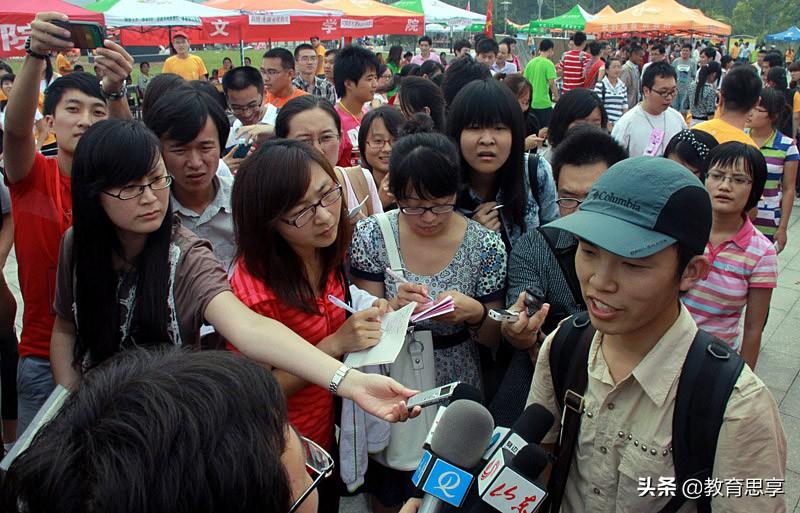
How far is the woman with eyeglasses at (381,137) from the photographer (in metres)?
3.55

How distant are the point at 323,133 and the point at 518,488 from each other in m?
2.23

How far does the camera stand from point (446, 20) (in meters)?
19.5

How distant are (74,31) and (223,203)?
0.92 meters

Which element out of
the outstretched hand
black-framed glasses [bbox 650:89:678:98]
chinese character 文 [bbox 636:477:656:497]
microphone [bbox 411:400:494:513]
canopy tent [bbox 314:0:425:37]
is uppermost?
canopy tent [bbox 314:0:425:37]

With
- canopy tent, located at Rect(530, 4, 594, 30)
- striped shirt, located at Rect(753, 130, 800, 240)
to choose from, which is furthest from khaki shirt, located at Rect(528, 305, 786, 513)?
canopy tent, located at Rect(530, 4, 594, 30)

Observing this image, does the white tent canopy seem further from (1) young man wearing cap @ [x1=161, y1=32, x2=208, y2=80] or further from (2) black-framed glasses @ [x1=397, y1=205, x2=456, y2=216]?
(2) black-framed glasses @ [x1=397, y1=205, x2=456, y2=216]

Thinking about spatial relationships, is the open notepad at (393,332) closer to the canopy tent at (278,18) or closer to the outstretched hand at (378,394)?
the outstretched hand at (378,394)

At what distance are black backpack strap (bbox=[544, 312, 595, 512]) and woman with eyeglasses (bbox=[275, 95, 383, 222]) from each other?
5.04 ft

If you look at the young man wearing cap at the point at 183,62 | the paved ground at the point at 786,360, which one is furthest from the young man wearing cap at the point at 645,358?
the young man wearing cap at the point at 183,62

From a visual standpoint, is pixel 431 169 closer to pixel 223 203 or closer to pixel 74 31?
pixel 223 203

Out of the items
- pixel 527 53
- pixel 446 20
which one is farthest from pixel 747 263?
pixel 527 53

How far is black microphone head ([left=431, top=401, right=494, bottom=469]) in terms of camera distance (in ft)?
4.33

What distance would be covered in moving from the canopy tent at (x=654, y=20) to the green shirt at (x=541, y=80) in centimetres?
1257

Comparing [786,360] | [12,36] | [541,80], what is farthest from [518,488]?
[541,80]
